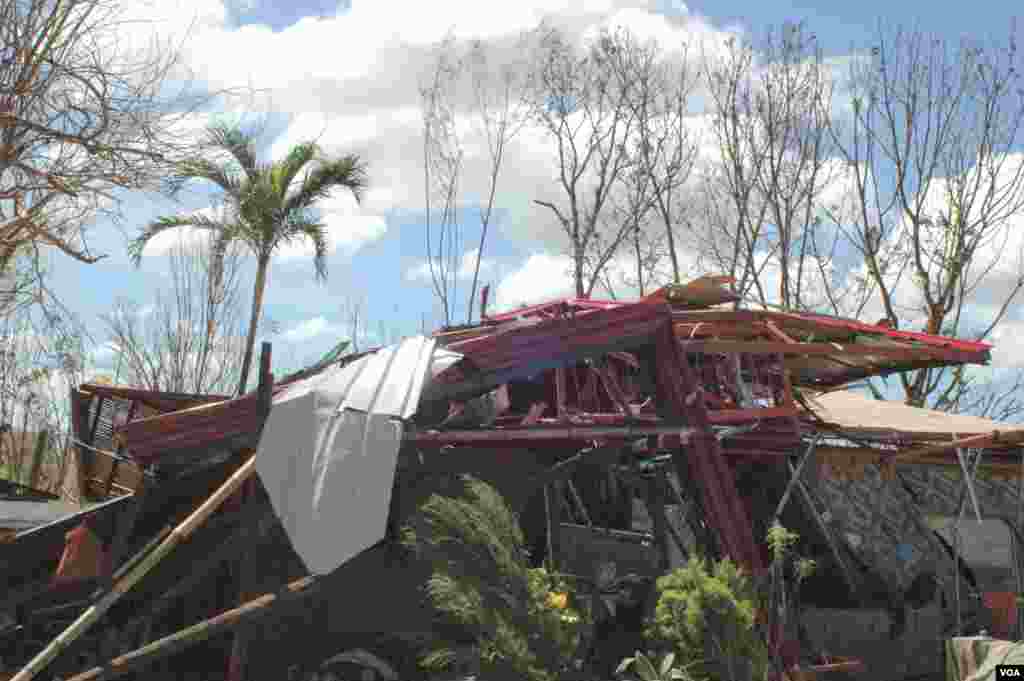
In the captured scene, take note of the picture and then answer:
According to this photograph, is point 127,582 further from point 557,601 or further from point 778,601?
point 778,601

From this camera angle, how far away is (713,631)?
287 inches

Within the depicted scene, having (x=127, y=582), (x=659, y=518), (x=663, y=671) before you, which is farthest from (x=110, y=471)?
(x=663, y=671)

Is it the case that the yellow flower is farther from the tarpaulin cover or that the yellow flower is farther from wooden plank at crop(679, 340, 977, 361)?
wooden plank at crop(679, 340, 977, 361)

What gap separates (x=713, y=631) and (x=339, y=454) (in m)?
2.80

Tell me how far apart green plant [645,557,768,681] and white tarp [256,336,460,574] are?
2.06 m

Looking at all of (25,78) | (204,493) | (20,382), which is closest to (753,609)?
(204,493)

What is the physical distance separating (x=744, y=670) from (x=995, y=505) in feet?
24.6

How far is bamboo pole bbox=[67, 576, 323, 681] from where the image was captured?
8.09 m

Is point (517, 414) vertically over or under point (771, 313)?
under

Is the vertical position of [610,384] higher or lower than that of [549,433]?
higher

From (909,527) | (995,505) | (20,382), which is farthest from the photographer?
(20,382)

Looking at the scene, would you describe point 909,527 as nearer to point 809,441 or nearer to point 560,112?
point 809,441

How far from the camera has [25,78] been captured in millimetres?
10281

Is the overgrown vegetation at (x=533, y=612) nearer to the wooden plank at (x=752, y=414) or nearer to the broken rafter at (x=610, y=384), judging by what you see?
the broken rafter at (x=610, y=384)
